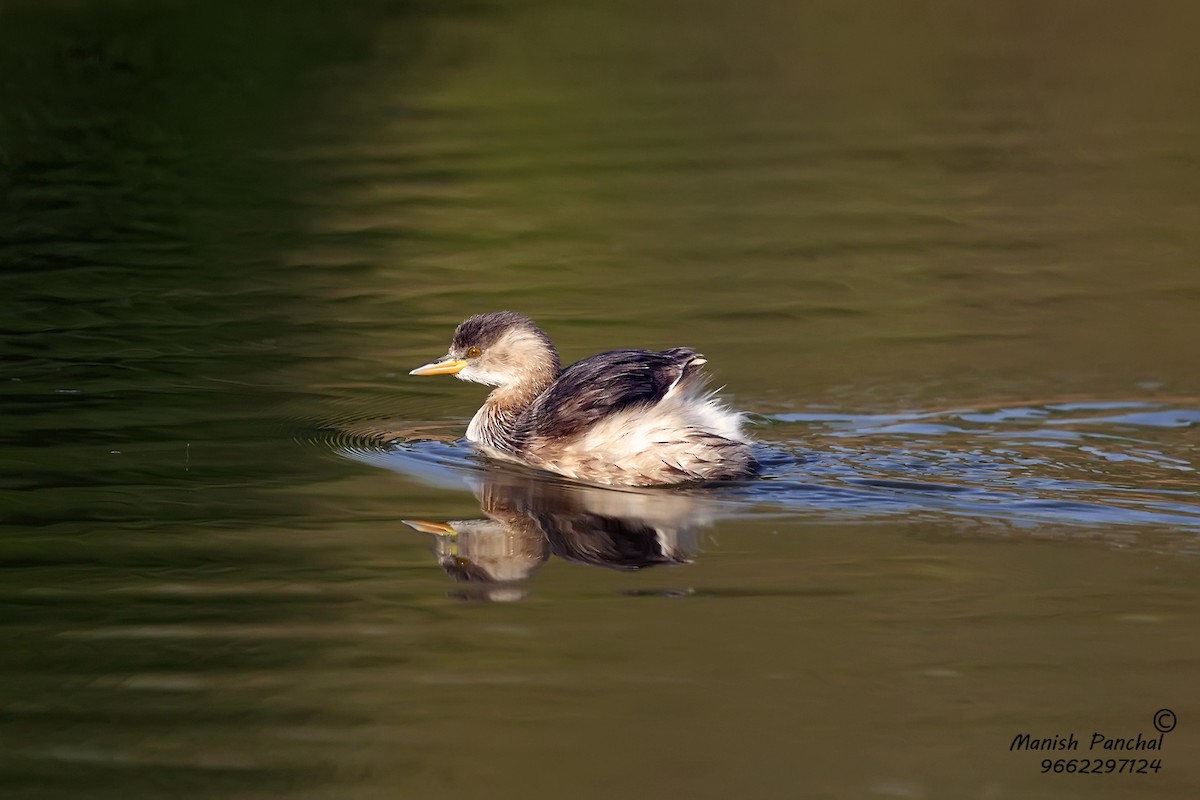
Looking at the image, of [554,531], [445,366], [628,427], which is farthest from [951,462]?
[445,366]

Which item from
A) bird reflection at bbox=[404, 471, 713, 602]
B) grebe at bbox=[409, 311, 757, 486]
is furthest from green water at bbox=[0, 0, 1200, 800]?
grebe at bbox=[409, 311, 757, 486]

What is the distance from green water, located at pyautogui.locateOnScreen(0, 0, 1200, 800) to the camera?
4.75 meters

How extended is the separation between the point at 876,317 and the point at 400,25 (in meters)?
14.6

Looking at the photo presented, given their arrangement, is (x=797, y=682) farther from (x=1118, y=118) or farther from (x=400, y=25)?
(x=400, y=25)

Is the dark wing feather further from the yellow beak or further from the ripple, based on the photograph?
the yellow beak

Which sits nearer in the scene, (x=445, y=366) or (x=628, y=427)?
(x=628, y=427)

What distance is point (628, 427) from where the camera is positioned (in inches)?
286

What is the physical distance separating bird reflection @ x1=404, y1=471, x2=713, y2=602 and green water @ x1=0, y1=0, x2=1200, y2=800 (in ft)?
0.09

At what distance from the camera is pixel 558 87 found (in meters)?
18.3

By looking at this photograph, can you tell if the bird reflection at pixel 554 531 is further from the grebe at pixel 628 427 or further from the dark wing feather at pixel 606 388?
Result: the dark wing feather at pixel 606 388

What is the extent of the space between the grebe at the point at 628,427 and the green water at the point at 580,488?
193mm

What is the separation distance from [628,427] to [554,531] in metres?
0.85

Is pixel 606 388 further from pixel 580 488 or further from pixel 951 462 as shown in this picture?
pixel 951 462

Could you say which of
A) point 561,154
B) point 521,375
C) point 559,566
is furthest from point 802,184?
point 559,566
